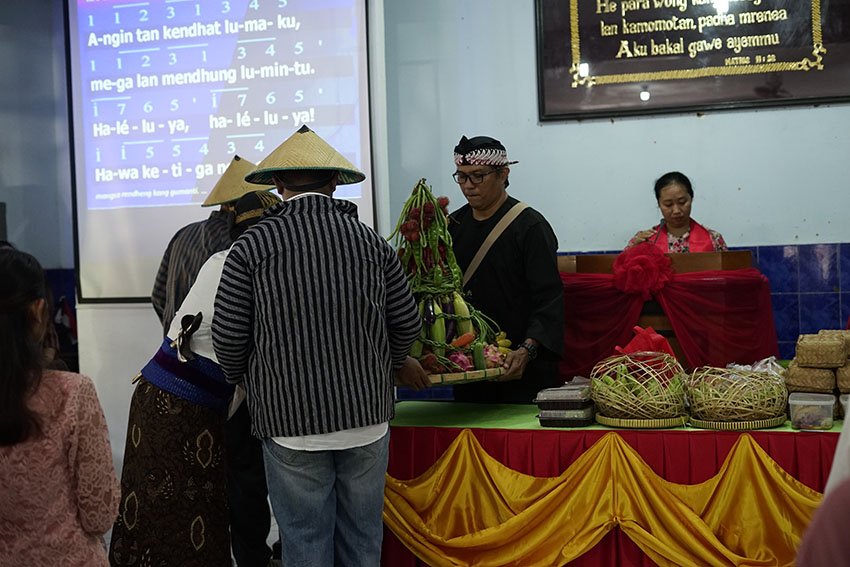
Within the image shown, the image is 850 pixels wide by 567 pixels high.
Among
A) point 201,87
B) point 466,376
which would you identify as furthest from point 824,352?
point 201,87

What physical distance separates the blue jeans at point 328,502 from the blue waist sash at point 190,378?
0.32m

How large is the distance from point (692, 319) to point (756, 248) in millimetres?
1145

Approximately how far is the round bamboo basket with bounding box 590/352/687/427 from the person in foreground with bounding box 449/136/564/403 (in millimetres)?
368

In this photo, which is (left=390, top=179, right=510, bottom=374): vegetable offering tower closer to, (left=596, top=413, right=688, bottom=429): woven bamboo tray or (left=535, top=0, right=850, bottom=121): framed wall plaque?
(left=596, top=413, right=688, bottom=429): woven bamboo tray

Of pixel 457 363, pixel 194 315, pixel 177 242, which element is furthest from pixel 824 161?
pixel 194 315

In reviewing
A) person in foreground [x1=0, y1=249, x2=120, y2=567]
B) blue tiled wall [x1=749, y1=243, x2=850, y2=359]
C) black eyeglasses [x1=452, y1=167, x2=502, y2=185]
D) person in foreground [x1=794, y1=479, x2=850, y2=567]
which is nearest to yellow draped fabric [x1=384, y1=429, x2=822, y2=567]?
black eyeglasses [x1=452, y1=167, x2=502, y2=185]

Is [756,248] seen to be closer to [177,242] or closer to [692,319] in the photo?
[692,319]

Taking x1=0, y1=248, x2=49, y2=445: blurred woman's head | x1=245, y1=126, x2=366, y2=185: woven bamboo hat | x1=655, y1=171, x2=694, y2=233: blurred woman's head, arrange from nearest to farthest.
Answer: x1=0, y1=248, x2=49, y2=445: blurred woman's head < x1=245, y1=126, x2=366, y2=185: woven bamboo hat < x1=655, y1=171, x2=694, y2=233: blurred woman's head

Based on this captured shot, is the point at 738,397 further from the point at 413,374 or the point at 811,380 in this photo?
the point at 413,374

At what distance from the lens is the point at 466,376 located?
2.89m

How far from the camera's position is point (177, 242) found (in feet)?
12.1

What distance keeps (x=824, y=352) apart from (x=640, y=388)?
586mm

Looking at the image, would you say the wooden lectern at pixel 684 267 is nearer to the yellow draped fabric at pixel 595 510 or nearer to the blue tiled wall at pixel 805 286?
the blue tiled wall at pixel 805 286

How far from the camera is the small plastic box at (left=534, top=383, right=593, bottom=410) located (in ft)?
9.36
